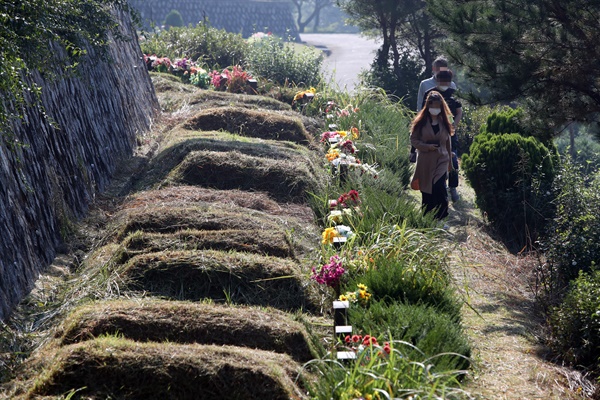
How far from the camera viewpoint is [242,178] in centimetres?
902

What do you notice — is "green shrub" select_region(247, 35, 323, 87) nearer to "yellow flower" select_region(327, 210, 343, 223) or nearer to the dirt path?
the dirt path

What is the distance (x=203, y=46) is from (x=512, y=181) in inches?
482

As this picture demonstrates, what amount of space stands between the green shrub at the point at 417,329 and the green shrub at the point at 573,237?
2210 mm

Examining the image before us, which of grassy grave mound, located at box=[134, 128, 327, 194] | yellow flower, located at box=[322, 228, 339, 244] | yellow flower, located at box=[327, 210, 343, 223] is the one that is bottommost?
grassy grave mound, located at box=[134, 128, 327, 194]

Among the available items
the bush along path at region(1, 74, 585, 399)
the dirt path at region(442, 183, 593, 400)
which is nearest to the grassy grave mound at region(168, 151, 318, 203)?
the bush along path at region(1, 74, 585, 399)

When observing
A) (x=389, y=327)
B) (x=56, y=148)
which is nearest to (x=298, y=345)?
(x=389, y=327)

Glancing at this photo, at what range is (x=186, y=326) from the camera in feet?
17.3

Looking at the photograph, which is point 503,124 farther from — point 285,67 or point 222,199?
point 285,67

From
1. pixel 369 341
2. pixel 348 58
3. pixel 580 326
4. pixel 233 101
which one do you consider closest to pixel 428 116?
pixel 580 326

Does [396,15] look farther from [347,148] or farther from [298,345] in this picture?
[298,345]

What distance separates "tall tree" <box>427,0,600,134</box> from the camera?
326 inches

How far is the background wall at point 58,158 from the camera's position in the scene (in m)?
6.20

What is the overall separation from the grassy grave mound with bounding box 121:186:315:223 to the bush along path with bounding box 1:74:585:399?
0.08 ft

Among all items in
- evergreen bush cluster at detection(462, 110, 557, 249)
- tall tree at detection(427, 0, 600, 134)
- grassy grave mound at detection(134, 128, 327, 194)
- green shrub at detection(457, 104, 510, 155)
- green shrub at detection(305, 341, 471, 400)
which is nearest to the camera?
green shrub at detection(305, 341, 471, 400)
